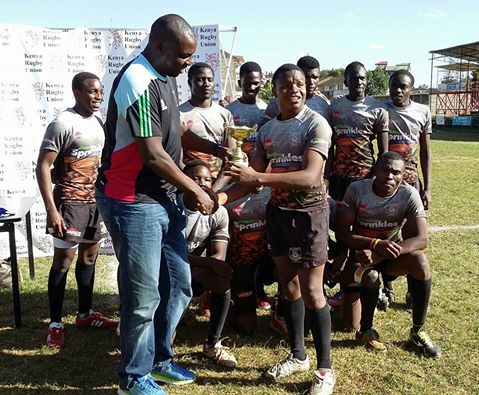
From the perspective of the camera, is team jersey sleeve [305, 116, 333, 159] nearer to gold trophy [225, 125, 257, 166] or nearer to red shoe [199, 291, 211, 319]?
gold trophy [225, 125, 257, 166]

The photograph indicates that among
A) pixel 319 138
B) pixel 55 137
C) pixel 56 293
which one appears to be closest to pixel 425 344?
pixel 319 138

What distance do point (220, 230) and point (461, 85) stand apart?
43103mm

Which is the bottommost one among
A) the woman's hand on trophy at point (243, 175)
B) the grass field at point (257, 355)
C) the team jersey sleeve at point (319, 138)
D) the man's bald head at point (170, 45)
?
the grass field at point (257, 355)

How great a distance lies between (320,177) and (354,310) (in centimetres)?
156

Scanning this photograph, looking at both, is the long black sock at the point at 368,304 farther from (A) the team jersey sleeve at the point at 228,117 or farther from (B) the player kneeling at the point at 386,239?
(A) the team jersey sleeve at the point at 228,117

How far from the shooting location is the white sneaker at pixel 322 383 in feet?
10.5

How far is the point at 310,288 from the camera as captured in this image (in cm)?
323

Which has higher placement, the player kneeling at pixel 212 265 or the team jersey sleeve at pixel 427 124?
the team jersey sleeve at pixel 427 124

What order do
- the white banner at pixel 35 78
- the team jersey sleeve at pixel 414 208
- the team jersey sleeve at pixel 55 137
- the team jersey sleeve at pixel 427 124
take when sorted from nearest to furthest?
the team jersey sleeve at pixel 414 208
the team jersey sleeve at pixel 55 137
the team jersey sleeve at pixel 427 124
the white banner at pixel 35 78

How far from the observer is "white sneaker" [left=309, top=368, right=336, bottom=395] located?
320 centimetres

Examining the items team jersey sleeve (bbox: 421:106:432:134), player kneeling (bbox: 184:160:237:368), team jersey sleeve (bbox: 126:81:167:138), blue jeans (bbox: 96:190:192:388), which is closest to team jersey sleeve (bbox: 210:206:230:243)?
player kneeling (bbox: 184:160:237:368)

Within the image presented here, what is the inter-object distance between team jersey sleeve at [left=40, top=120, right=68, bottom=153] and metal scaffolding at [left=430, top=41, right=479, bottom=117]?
36102 mm

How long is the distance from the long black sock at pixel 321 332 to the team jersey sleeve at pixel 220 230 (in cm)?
101

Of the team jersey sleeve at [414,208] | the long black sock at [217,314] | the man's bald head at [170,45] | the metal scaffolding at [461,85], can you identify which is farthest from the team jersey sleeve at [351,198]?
the metal scaffolding at [461,85]
